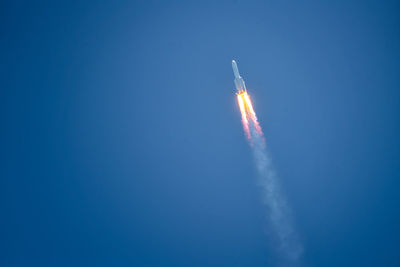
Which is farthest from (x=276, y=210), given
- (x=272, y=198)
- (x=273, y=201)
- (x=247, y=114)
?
(x=247, y=114)

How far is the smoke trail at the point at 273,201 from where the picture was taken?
29367mm

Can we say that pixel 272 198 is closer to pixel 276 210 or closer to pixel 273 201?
pixel 273 201

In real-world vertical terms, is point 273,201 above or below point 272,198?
below

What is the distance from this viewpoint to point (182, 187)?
35219mm

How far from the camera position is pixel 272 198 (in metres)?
32.5

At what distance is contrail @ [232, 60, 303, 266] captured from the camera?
29397 mm

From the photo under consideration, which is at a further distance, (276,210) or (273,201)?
(273,201)

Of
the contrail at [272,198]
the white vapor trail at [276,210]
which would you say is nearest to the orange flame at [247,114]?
the contrail at [272,198]

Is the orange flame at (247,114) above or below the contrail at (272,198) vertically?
above

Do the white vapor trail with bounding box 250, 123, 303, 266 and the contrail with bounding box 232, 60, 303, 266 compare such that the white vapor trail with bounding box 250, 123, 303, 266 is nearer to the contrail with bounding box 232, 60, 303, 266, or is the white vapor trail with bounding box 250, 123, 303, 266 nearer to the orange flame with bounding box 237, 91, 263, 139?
the contrail with bounding box 232, 60, 303, 266

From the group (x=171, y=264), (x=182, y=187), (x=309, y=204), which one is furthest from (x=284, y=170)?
(x=171, y=264)

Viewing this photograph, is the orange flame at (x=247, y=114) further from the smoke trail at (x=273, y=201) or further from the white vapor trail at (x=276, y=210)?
the white vapor trail at (x=276, y=210)

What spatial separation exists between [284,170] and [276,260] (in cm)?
909

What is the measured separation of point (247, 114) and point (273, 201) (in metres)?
9.68
